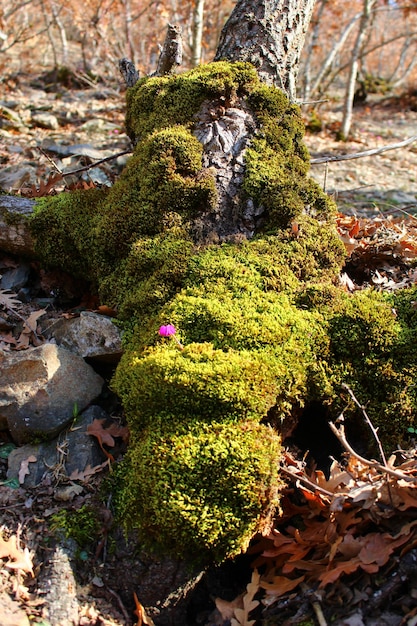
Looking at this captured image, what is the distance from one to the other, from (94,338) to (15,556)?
136cm

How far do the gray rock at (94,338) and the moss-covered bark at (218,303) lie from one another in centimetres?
12

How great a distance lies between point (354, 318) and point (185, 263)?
3.59ft

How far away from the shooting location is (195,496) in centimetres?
227

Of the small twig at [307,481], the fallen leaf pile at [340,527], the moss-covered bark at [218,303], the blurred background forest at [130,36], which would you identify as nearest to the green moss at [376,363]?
the moss-covered bark at [218,303]

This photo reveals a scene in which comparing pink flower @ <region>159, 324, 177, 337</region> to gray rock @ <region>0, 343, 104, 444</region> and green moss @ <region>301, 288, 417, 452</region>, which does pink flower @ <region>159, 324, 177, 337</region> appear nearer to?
gray rock @ <region>0, 343, 104, 444</region>

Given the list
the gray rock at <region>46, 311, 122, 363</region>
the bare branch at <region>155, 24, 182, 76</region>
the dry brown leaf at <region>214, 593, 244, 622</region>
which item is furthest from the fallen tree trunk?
the dry brown leaf at <region>214, 593, 244, 622</region>

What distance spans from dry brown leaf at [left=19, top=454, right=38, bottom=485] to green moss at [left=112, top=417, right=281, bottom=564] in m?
0.68

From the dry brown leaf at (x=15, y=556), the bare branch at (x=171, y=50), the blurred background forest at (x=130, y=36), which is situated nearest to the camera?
the dry brown leaf at (x=15, y=556)

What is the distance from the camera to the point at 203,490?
7.47ft

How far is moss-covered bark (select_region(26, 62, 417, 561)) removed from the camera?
233 centimetres

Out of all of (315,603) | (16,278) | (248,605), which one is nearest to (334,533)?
(315,603)

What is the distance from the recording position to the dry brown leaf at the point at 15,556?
2.33 m

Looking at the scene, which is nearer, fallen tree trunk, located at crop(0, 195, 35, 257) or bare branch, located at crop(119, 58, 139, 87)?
fallen tree trunk, located at crop(0, 195, 35, 257)

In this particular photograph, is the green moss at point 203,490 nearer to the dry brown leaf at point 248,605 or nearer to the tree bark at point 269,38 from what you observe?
the dry brown leaf at point 248,605
